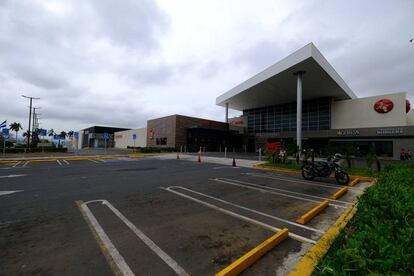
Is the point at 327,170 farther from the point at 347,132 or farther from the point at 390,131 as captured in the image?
the point at 347,132

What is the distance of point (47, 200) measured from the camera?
6133 millimetres

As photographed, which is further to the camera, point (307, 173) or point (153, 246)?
point (307, 173)

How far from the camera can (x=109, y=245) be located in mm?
3525

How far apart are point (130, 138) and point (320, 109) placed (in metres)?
49.1

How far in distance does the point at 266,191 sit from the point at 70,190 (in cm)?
763

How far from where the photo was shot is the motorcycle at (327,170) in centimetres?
977

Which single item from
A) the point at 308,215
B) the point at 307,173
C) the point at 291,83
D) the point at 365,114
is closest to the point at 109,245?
the point at 308,215

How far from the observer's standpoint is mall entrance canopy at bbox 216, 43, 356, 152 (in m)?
22.4

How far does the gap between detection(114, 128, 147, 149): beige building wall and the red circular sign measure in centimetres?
4636

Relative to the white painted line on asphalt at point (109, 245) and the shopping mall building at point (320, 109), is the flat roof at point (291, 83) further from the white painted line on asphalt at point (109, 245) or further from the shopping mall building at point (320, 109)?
the white painted line on asphalt at point (109, 245)

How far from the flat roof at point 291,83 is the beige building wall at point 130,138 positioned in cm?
2200

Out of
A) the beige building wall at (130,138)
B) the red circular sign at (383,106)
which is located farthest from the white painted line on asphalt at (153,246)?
the beige building wall at (130,138)

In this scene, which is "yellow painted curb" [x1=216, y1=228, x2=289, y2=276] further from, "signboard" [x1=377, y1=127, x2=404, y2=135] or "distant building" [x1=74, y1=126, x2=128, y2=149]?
"distant building" [x1=74, y1=126, x2=128, y2=149]

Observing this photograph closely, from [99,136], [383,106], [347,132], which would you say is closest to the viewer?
[383,106]
